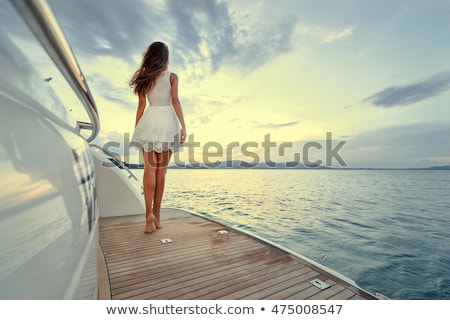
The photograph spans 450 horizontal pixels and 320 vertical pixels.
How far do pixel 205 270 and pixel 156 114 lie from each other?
1319 mm

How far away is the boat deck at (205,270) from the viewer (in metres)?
1.16

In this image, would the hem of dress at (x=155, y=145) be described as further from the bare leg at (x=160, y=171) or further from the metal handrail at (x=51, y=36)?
the metal handrail at (x=51, y=36)

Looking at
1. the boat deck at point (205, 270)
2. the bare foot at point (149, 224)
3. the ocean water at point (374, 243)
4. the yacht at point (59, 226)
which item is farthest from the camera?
the ocean water at point (374, 243)

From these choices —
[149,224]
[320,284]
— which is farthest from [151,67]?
[320,284]

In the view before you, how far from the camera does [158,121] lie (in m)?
2.02

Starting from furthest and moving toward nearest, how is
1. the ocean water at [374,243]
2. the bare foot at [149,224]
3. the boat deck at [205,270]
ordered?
the ocean water at [374,243] < the bare foot at [149,224] < the boat deck at [205,270]

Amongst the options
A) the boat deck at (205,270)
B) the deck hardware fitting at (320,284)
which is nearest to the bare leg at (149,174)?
the boat deck at (205,270)

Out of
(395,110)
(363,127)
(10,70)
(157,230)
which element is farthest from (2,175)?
(395,110)

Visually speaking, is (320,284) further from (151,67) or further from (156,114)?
(151,67)

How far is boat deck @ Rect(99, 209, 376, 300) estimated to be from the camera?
1.16 metres
